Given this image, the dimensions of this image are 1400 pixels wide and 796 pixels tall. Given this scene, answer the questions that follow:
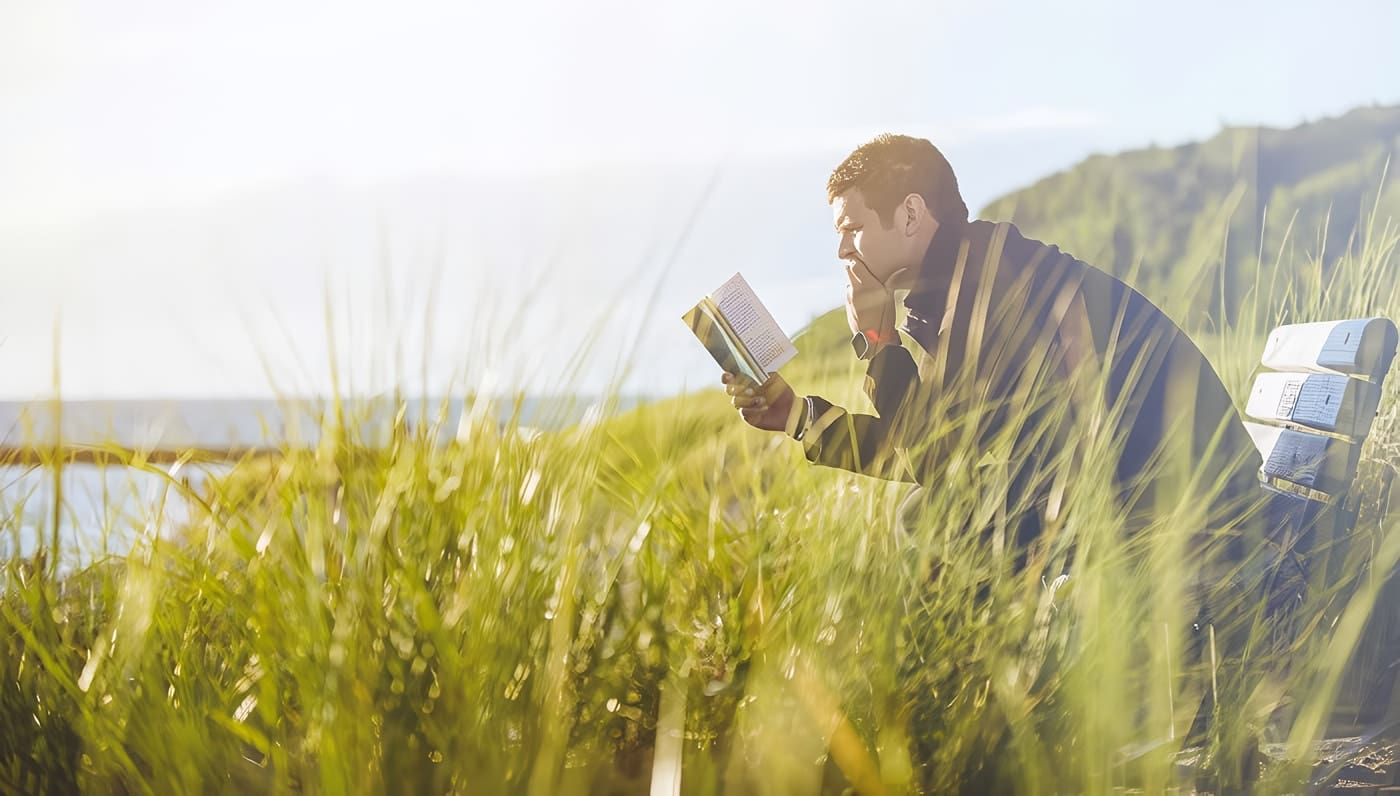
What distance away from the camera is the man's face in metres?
2.56

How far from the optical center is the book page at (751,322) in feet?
7.28

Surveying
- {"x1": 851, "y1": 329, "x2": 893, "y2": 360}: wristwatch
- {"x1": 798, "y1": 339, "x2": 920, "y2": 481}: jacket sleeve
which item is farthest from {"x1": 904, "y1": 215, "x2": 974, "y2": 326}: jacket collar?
{"x1": 798, "y1": 339, "x2": 920, "y2": 481}: jacket sleeve

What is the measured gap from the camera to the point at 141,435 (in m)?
1.83

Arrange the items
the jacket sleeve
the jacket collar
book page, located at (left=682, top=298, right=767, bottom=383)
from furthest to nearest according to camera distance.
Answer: the jacket collar
book page, located at (left=682, top=298, right=767, bottom=383)
the jacket sleeve

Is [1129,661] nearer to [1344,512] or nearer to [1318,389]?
[1318,389]

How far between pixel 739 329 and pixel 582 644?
30.9 inches

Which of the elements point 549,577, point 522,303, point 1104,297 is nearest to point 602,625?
point 549,577

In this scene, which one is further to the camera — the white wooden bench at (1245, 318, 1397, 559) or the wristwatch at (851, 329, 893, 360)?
the white wooden bench at (1245, 318, 1397, 559)

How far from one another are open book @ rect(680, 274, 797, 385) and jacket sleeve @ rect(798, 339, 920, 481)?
126 mm

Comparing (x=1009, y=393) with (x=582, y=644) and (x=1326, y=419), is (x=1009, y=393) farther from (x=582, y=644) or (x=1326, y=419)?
(x=1326, y=419)

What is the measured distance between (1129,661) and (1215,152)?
109 feet

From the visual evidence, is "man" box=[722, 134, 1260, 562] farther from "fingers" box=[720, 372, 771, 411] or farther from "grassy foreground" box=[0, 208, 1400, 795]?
"grassy foreground" box=[0, 208, 1400, 795]

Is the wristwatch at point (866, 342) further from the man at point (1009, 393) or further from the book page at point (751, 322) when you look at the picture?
the book page at point (751, 322)

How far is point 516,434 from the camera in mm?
1660
